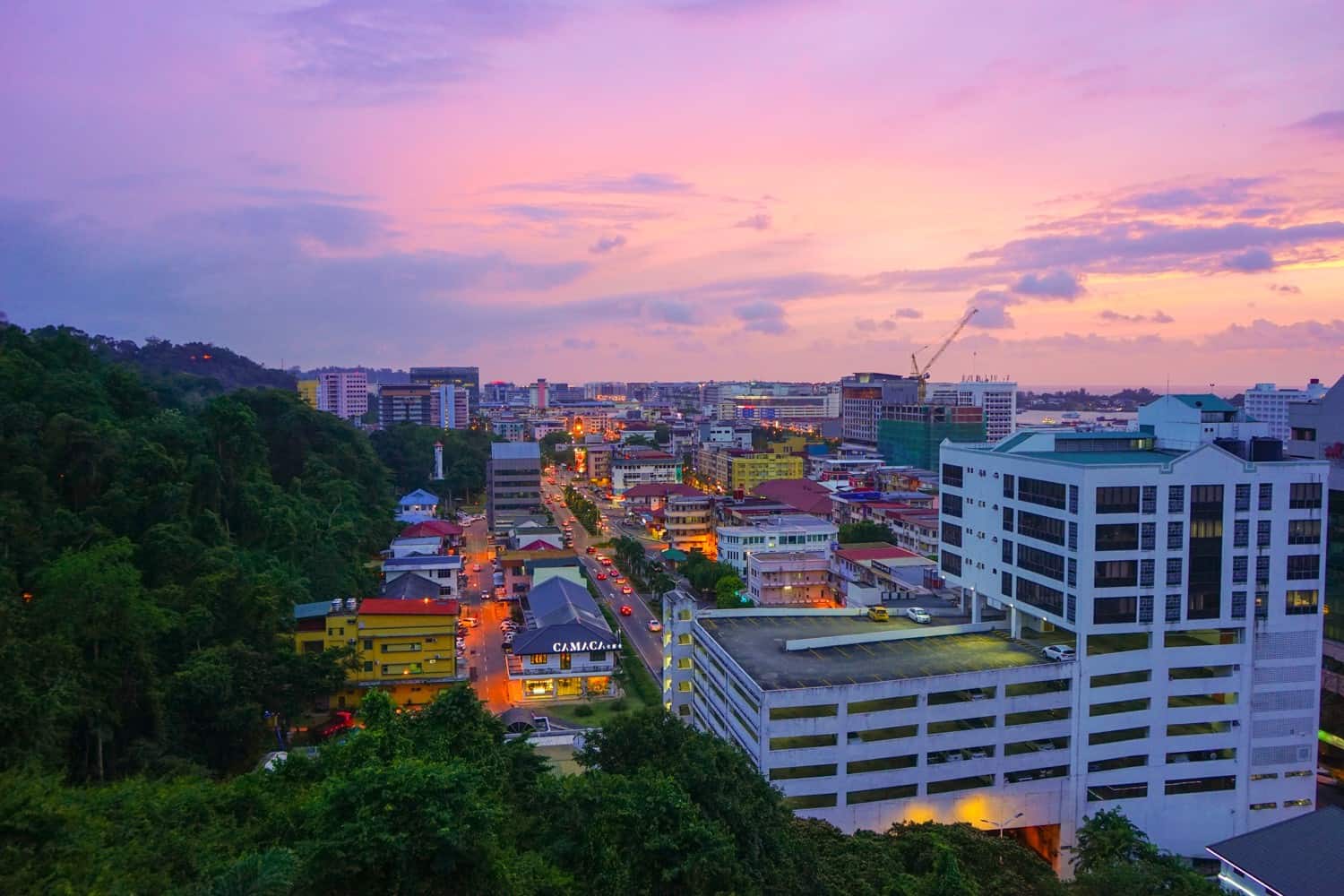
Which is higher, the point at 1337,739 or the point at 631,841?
the point at 631,841

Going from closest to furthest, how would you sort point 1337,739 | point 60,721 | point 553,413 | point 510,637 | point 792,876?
point 792,876 < point 60,721 < point 1337,739 < point 510,637 < point 553,413

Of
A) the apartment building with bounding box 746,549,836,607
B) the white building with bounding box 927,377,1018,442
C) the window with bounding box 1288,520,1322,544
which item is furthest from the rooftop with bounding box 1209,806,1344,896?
the white building with bounding box 927,377,1018,442

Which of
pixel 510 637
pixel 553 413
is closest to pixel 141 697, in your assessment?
pixel 510 637

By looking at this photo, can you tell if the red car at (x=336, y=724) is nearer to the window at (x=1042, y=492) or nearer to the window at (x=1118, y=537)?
the window at (x=1042, y=492)

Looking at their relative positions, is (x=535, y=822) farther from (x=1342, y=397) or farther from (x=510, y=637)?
(x=1342, y=397)

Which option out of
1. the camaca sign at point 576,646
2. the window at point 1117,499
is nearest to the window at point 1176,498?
the window at point 1117,499

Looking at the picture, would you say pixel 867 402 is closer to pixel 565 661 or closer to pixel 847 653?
pixel 565 661

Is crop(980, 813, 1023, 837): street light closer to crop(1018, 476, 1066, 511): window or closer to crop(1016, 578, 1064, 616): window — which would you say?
crop(1016, 578, 1064, 616): window

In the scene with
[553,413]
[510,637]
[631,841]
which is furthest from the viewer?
[553,413]

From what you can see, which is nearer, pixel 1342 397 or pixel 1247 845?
pixel 1247 845
